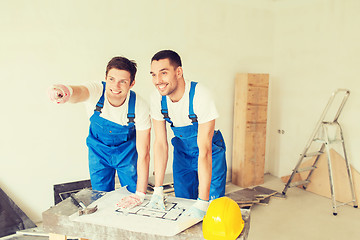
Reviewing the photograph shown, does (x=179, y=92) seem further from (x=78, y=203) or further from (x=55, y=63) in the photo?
(x=55, y=63)

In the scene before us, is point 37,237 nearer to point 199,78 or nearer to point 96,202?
point 96,202

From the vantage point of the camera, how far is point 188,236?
1557mm

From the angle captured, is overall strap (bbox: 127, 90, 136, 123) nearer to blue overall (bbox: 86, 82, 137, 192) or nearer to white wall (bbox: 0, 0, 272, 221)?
blue overall (bbox: 86, 82, 137, 192)

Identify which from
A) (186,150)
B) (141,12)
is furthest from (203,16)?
(186,150)

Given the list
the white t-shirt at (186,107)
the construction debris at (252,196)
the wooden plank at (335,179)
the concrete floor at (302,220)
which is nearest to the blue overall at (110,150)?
the white t-shirt at (186,107)

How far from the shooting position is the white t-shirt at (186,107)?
1972mm

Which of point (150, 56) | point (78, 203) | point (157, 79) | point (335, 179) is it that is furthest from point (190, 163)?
point (335, 179)

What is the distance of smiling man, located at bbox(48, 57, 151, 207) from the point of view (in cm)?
192

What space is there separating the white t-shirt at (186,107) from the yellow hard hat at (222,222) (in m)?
0.61

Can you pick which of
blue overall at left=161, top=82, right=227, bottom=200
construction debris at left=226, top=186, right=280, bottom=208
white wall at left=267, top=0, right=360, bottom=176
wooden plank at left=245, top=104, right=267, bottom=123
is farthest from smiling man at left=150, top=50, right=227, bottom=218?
white wall at left=267, top=0, right=360, bottom=176

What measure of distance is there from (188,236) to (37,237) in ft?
6.52

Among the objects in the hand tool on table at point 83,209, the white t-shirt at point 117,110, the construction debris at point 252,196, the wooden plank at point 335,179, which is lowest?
the construction debris at point 252,196

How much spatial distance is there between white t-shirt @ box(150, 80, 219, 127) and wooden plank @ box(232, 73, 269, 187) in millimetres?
2385

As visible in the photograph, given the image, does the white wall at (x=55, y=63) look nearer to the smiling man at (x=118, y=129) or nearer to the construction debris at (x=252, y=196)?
the smiling man at (x=118, y=129)
